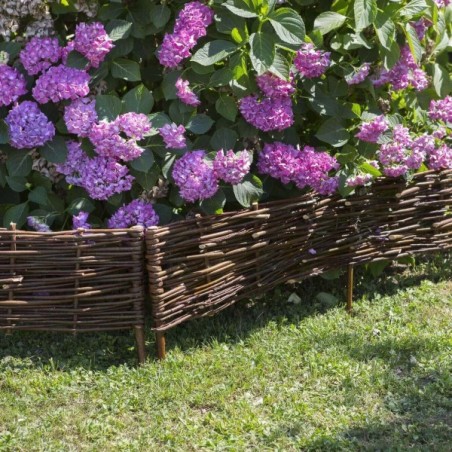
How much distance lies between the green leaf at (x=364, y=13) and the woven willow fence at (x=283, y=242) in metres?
0.84

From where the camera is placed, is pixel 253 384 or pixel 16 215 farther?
pixel 16 215

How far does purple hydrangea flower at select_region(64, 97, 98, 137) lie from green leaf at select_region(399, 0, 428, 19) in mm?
1469

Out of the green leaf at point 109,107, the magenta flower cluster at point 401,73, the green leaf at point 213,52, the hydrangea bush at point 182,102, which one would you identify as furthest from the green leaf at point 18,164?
the magenta flower cluster at point 401,73

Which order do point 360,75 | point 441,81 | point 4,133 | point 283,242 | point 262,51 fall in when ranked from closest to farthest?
1. point 262,51
2. point 4,133
3. point 360,75
4. point 283,242
5. point 441,81

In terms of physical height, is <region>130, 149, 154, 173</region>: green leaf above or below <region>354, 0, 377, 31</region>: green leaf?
below

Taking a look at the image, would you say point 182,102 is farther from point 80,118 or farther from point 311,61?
point 311,61

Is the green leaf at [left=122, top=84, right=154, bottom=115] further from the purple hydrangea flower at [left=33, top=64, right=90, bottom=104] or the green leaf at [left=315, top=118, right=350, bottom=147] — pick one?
the green leaf at [left=315, top=118, right=350, bottom=147]

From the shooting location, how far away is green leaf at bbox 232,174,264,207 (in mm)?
4020

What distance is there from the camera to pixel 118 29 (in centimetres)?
388

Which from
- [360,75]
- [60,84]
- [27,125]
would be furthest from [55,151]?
[360,75]

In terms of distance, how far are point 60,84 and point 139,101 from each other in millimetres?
340

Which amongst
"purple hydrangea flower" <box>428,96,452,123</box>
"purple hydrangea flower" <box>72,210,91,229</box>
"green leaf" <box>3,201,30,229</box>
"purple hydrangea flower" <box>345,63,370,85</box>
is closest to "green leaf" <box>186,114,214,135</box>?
"purple hydrangea flower" <box>72,210,91,229</box>

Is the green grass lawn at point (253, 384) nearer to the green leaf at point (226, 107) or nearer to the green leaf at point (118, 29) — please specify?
the green leaf at point (226, 107)

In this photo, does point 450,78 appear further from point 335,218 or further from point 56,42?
point 56,42
